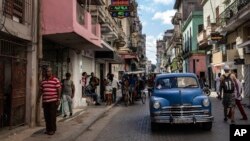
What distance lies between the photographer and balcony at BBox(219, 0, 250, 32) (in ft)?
89.9

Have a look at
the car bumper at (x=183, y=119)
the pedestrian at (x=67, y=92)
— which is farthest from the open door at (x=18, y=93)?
the car bumper at (x=183, y=119)

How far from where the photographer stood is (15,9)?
44.3 ft

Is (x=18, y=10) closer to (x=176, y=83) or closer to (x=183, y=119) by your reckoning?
(x=176, y=83)

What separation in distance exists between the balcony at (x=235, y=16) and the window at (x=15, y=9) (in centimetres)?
1555

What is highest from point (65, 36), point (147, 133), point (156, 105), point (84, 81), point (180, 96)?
point (65, 36)

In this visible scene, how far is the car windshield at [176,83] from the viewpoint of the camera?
14.2 m

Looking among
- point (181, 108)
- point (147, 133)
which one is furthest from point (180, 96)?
point (147, 133)

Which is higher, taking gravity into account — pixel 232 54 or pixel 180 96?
pixel 232 54

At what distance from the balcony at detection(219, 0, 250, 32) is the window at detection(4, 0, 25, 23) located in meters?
15.6

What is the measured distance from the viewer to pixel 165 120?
42.5 ft

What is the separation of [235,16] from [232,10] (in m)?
3.06

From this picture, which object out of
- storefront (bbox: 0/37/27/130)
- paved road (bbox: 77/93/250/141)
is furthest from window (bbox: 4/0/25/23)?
paved road (bbox: 77/93/250/141)

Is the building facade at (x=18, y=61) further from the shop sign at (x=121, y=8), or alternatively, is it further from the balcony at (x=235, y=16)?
the shop sign at (x=121, y=8)

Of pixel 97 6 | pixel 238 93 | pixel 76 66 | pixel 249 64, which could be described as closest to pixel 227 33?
pixel 249 64
